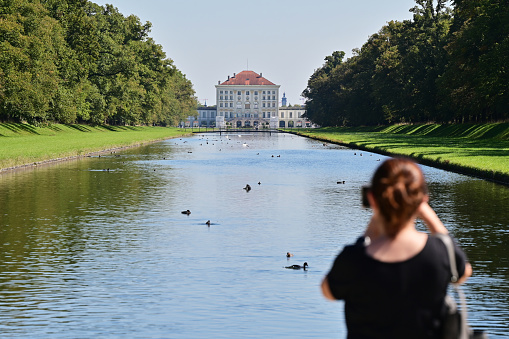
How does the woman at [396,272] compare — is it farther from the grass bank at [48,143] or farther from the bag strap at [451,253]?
the grass bank at [48,143]

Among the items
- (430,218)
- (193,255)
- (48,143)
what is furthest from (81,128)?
(430,218)

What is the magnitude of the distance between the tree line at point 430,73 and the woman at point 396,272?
57.1 meters

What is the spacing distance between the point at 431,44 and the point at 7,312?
88.6 metres

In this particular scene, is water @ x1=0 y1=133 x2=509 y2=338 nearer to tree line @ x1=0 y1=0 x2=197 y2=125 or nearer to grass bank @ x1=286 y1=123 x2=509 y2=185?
grass bank @ x1=286 y1=123 x2=509 y2=185

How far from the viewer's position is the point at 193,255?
14414mm

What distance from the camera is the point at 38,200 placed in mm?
23906

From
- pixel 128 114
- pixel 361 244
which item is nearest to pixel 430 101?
pixel 128 114

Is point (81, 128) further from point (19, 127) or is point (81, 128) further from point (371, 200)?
point (371, 200)

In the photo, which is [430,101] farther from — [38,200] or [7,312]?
[7,312]

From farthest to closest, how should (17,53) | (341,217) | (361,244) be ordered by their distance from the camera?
(17,53), (341,217), (361,244)

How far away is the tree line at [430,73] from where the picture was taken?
6341cm

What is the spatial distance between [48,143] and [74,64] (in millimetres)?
26696

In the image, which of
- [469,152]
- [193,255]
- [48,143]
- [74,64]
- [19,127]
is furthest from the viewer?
[74,64]

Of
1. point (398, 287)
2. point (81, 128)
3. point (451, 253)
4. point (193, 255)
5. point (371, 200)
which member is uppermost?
point (371, 200)
